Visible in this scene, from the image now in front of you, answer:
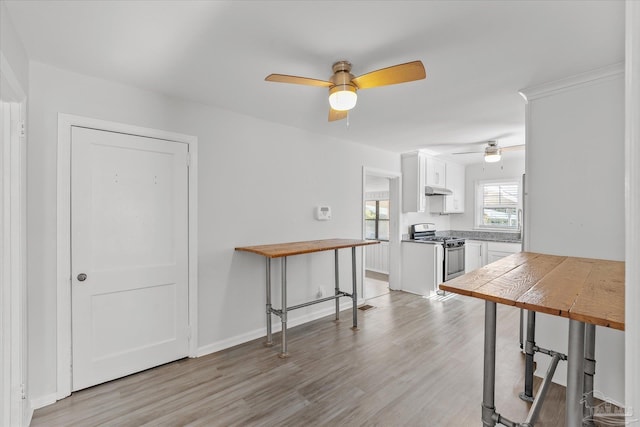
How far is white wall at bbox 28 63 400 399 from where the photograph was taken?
212 centimetres

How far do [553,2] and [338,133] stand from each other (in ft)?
8.35

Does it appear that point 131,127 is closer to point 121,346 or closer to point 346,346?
point 121,346

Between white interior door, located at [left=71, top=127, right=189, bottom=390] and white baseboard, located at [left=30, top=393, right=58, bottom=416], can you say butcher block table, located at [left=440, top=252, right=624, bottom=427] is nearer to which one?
white interior door, located at [left=71, top=127, right=189, bottom=390]

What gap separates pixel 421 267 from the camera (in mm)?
4887

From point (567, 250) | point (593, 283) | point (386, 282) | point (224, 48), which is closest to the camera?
point (593, 283)

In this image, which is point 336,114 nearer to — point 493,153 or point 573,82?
point 573,82

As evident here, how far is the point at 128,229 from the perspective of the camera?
98.0 inches

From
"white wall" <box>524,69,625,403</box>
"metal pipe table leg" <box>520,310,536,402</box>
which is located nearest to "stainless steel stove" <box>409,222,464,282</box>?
"white wall" <box>524,69,625,403</box>

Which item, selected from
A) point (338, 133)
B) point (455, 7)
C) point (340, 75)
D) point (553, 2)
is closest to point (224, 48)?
point (340, 75)

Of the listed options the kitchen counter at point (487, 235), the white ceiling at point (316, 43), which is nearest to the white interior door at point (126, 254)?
the white ceiling at point (316, 43)

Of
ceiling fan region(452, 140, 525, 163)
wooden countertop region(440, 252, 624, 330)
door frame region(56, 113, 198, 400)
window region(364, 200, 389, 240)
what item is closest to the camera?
wooden countertop region(440, 252, 624, 330)

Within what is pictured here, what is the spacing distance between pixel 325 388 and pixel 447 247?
339cm

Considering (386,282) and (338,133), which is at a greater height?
(338,133)

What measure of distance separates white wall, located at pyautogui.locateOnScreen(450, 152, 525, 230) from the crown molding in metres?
3.30
